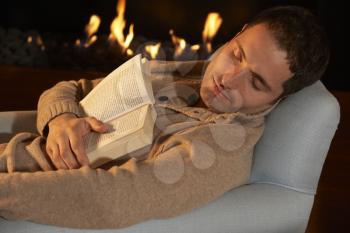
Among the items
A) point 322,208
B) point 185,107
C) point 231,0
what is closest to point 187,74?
point 185,107

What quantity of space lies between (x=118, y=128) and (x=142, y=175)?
0.40 ft

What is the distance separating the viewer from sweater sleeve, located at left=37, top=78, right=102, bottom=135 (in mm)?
1241

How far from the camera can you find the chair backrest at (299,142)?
1140mm

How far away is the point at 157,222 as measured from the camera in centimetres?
104

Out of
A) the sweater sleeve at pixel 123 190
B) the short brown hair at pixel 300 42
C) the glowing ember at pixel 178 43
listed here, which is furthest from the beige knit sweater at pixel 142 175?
the glowing ember at pixel 178 43

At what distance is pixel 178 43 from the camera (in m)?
2.62

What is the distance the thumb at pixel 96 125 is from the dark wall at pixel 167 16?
1518mm

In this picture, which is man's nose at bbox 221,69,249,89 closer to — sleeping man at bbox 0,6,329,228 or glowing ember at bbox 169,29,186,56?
sleeping man at bbox 0,6,329,228

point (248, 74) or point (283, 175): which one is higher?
point (248, 74)

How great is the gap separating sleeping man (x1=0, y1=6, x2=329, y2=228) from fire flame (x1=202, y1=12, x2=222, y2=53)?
48.2 inches

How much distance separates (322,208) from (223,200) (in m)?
0.82

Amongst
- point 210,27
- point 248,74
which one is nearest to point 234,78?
point 248,74

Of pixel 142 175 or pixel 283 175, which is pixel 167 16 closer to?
pixel 283 175

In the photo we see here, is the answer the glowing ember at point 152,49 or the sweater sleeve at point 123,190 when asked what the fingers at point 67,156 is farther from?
the glowing ember at point 152,49
